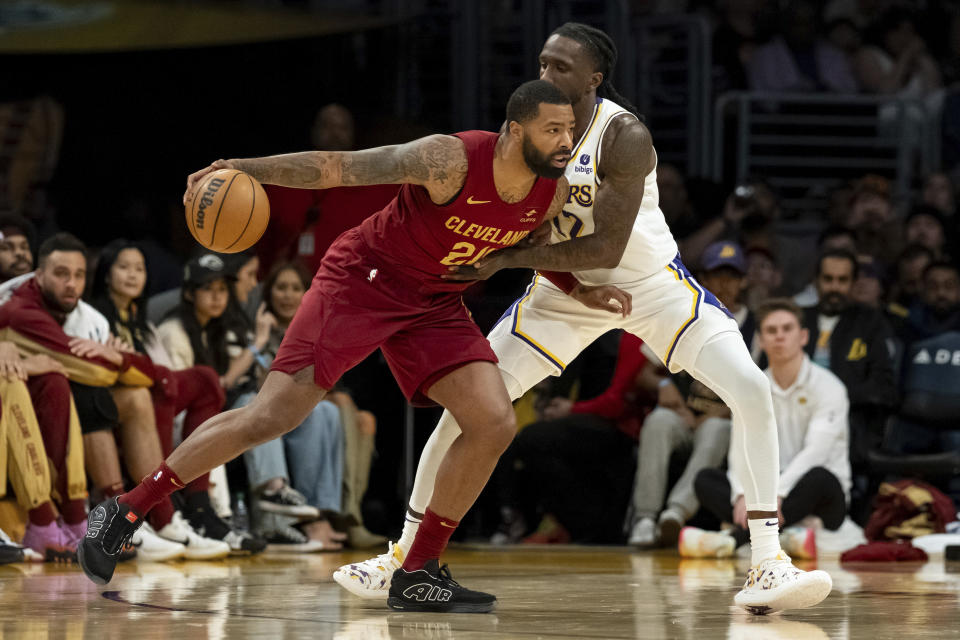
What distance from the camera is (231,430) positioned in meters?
4.52

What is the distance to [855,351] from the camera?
8328mm

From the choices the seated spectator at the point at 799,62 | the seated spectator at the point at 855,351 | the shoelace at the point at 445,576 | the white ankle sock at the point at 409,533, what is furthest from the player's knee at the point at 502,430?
the seated spectator at the point at 799,62

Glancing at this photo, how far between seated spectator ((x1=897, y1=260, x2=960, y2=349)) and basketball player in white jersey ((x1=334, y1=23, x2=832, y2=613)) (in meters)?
4.33

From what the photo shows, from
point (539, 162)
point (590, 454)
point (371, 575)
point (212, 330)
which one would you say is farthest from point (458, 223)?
point (590, 454)

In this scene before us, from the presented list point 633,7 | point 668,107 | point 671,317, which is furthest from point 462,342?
point 633,7

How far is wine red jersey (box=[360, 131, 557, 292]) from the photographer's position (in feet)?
14.6

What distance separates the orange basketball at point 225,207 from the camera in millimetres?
4285

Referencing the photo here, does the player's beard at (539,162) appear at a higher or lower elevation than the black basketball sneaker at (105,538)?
higher

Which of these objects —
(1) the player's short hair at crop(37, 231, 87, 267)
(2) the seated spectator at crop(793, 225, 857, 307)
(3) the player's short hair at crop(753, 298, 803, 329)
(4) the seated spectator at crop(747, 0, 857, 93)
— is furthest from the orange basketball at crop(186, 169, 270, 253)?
(4) the seated spectator at crop(747, 0, 857, 93)

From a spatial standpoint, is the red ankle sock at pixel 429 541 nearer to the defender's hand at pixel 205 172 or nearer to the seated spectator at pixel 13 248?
the defender's hand at pixel 205 172

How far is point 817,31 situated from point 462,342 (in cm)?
861

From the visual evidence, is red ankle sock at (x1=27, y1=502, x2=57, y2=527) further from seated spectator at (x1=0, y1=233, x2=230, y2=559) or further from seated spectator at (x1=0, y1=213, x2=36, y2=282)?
seated spectator at (x1=0, y1=213, x2=36, y2=282)

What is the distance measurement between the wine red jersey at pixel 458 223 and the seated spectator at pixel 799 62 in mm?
7386

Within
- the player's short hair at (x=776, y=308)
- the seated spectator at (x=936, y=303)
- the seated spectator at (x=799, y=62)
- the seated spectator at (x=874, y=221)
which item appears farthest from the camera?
the seated spectator at (x=799, y=62)
